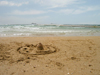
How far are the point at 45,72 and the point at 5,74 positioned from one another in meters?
1.04

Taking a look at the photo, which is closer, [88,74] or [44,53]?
[88,74]

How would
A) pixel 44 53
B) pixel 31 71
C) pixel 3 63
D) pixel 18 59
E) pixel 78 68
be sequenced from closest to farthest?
pixel 31 71 → pixel 78 68 → pixel 3 63 → pixel 18 59 → pixel 44 53

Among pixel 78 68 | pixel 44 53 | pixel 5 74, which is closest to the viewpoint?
pixel 5 74

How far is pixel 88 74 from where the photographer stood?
7.04 ft

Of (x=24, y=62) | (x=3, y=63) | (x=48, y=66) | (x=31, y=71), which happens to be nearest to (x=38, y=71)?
(x=31, y=71)

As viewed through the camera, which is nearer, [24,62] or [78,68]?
[78,68]

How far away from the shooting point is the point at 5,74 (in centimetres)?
213

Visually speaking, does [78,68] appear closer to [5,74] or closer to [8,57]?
[5,74]

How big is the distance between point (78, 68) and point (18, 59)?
2.05m

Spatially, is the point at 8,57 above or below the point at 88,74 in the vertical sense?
above

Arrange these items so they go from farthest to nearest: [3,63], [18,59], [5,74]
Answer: [18,59], [3,63], [5,74]

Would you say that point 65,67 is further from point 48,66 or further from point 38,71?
point 38,71

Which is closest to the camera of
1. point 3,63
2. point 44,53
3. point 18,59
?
point 3,63

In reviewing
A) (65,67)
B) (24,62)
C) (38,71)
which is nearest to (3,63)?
(24,62)
